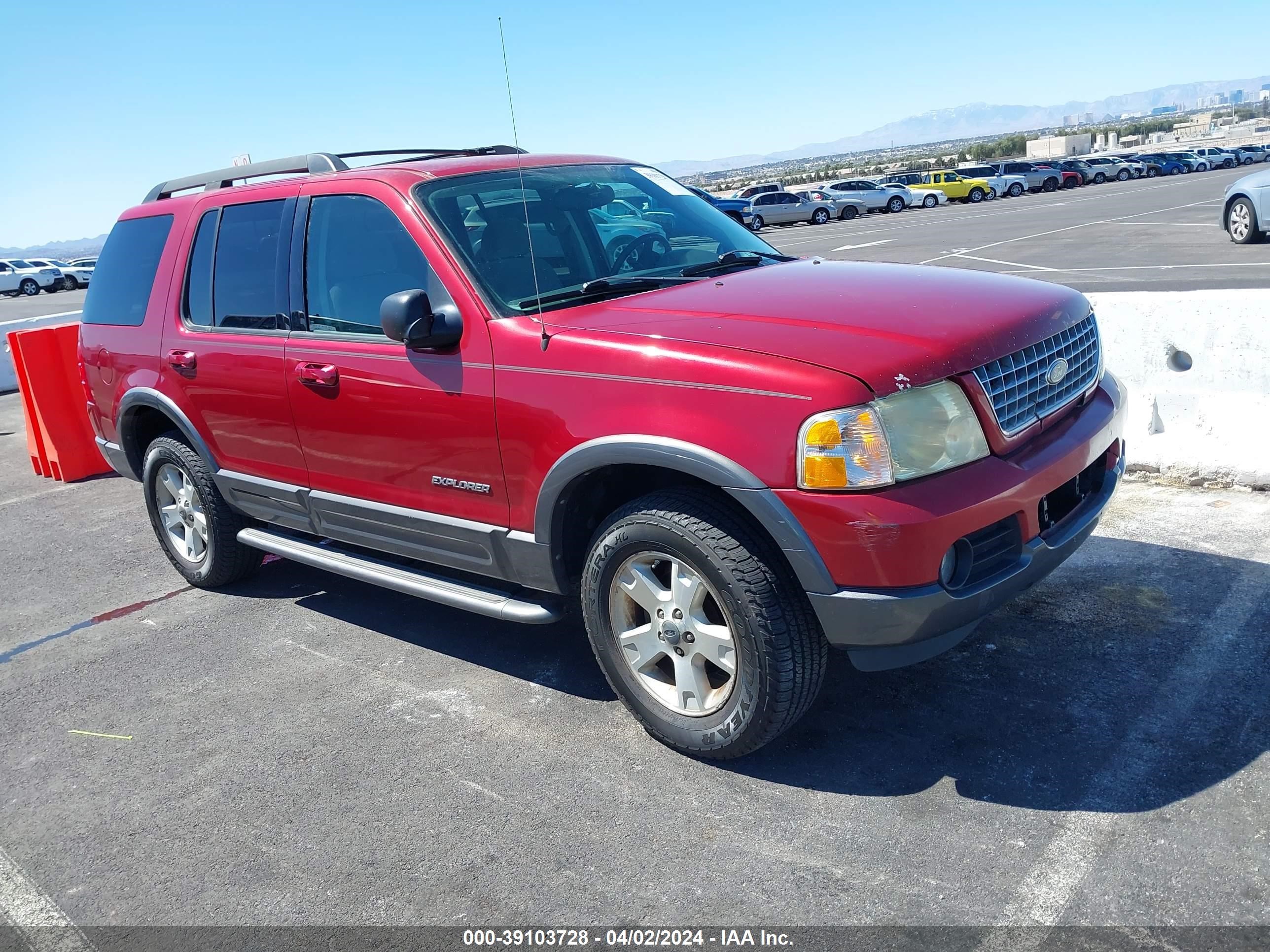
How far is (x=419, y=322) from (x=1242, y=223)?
16437 mm

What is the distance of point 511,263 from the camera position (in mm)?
3922

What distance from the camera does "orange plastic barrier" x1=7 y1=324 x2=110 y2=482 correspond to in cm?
877

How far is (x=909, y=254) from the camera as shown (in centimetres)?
2105

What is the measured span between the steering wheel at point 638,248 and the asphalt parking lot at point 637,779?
1642 millimetres

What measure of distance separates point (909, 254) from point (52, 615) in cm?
1844

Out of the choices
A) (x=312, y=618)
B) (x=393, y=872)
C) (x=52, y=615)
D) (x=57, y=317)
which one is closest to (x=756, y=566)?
(x=393, y=872)

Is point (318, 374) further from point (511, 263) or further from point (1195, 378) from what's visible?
point (1195, 378)

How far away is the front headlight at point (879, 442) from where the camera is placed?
2916 millimetres

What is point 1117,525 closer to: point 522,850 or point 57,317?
point 522,850

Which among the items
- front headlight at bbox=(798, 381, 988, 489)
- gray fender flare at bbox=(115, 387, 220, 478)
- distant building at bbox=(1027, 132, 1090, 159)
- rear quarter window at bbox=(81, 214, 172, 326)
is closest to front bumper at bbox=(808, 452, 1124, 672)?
front headlight at bbox=(798, 381, 988, 489)

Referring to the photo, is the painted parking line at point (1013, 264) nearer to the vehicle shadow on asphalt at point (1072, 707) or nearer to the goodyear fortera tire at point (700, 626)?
the vehicle shadow on asphalt at point (1072, 707)

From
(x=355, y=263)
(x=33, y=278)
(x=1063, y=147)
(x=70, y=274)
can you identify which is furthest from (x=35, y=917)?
(x=1063, y=147)

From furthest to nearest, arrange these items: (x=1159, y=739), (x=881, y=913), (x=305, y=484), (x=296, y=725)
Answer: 1. (x=305, y=484)
2. (x=296, y=725)
3. (x=1159, y=739)
4. (x=881, y=913)

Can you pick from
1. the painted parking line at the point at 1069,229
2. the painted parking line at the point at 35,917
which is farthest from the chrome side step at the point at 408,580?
the painted parking line at the point at 1069,229
